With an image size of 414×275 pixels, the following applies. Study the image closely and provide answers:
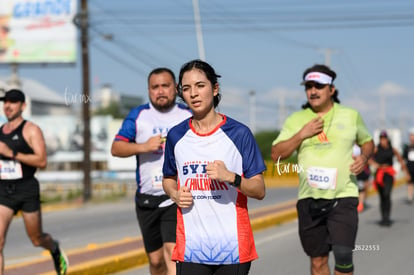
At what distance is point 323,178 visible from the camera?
6441 mm

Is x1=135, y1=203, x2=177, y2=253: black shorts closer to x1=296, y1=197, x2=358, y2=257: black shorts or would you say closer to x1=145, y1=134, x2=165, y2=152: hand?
x1=145, y1=134, x2=165, y2=152: hand

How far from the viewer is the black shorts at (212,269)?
4.41 m

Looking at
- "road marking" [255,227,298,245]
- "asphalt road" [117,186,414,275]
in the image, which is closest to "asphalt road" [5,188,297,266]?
"road marking" [255,227,298,245]

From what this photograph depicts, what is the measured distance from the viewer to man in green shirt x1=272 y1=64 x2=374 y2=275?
641 centimetres

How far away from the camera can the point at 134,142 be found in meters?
7.10

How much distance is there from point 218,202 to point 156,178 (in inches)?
103

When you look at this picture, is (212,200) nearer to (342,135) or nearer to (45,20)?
(342,135)

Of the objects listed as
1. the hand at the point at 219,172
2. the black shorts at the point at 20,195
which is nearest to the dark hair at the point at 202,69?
the hand at the point at 219,172

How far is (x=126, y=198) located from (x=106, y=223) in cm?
1343

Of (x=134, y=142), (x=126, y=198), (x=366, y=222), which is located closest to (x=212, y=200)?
(x=134, y=142)

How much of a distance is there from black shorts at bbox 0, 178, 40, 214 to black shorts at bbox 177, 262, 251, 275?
11.5 ft

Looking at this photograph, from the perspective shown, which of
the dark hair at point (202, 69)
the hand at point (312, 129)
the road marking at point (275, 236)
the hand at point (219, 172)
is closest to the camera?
the hand at point (219, 172)

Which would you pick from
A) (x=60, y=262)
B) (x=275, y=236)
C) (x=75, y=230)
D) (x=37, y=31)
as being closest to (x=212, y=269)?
(x=60, y=262)

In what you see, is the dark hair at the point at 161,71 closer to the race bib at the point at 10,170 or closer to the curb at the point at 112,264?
the race bib at the point at 10,170
